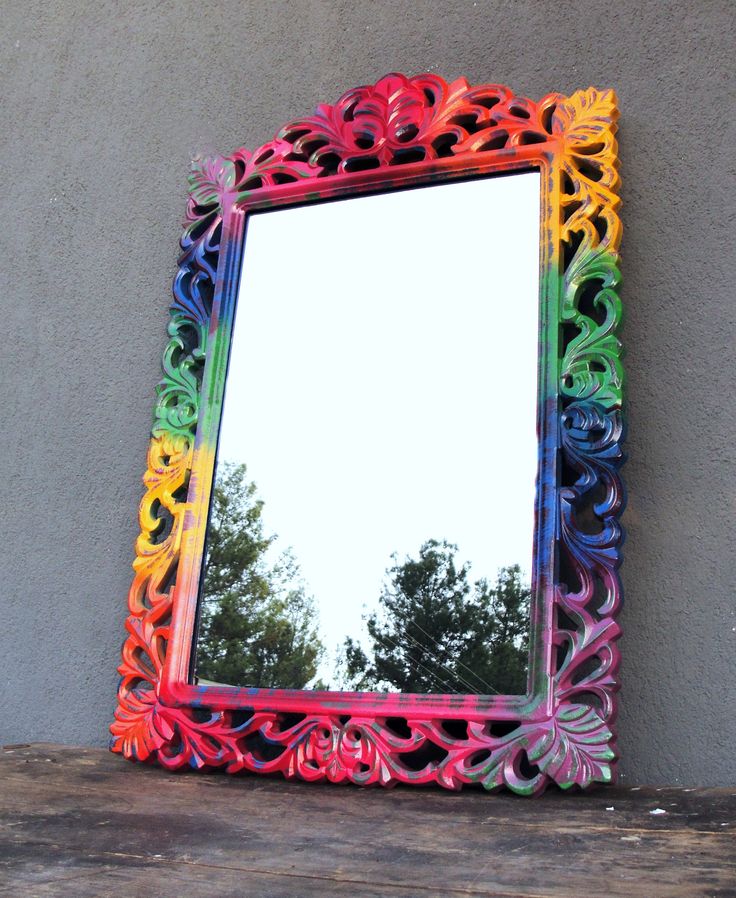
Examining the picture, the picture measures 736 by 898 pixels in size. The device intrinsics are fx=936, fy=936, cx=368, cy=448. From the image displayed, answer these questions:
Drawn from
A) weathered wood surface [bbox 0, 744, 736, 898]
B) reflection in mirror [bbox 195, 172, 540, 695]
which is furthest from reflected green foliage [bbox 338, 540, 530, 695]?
weathered wood surface [bbox 0, 744, 736, 898]

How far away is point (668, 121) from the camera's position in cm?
168

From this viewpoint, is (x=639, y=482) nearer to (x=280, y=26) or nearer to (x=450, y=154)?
(x=450, y=154)

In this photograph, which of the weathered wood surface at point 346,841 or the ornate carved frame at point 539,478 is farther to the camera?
the ornate carved frame at point 539,478

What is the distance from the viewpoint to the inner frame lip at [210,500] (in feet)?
4.69

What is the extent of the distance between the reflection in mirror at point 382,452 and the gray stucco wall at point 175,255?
22 cm

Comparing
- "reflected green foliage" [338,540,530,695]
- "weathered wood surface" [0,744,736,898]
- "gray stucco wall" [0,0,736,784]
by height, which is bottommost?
"weathered wood surface" [0,744,736,898]

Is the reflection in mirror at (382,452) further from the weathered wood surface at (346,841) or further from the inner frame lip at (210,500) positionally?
the weathered wood surface at (346,841)

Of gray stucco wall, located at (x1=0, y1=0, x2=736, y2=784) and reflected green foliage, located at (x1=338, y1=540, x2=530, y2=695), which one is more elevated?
gray stucco wall, located at (x1=0, y1=0, x2=736, y2=784)

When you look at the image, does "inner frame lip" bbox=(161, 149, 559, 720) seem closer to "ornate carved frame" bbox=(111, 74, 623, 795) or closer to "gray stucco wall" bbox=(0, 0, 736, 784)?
"ornate carved frame" bbox=(111, 74, 623, 795)

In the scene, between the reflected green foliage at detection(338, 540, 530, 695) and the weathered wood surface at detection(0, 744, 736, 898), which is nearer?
the weathered wood surface at detection(0, 744, 736, 898)

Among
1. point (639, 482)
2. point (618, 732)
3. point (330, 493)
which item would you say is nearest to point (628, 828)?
point (618, 732)

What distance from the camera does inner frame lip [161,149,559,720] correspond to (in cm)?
143

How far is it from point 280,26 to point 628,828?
5.78 ft

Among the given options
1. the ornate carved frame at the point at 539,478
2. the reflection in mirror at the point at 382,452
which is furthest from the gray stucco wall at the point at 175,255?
the reflection in mirror at the point at 382,452
